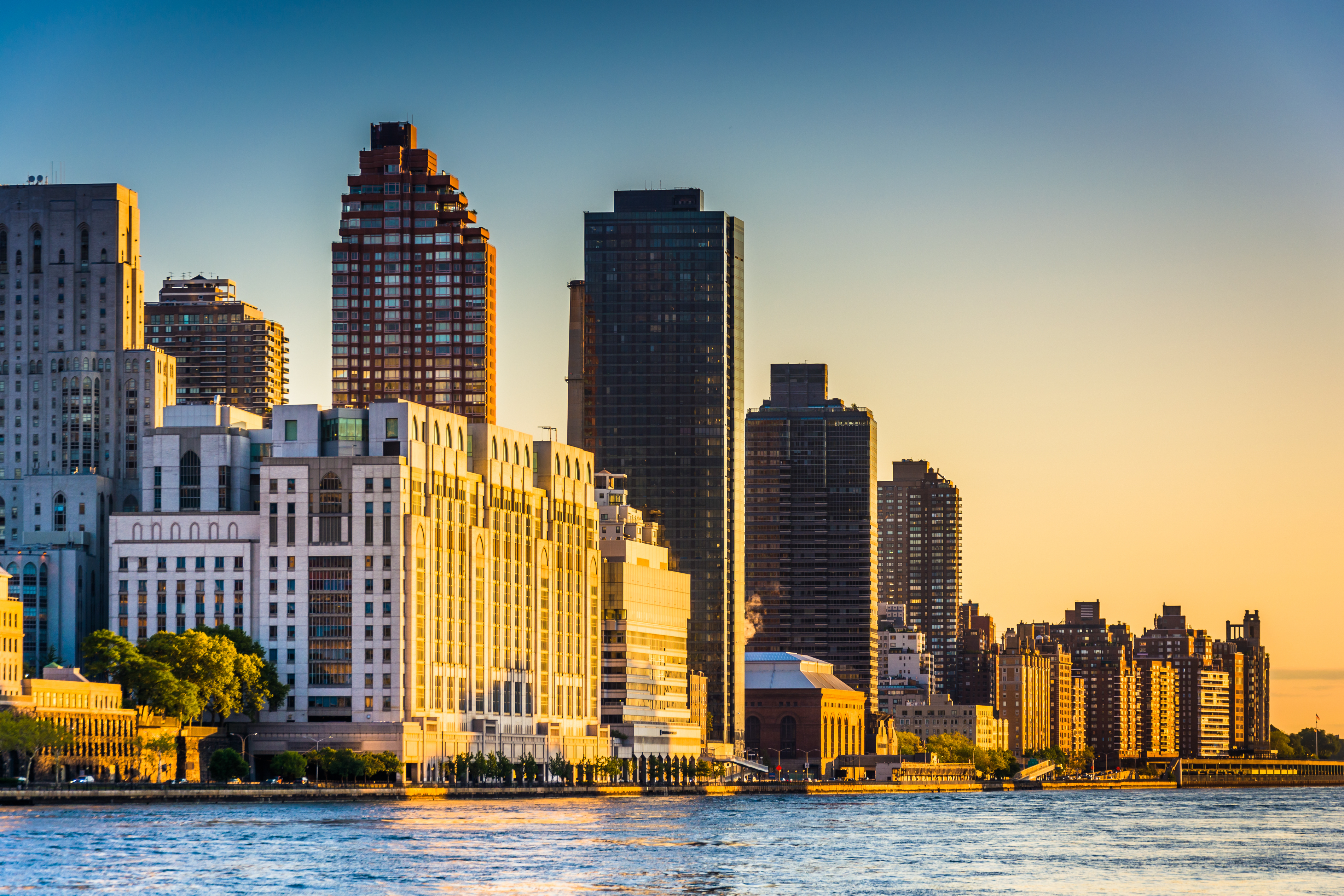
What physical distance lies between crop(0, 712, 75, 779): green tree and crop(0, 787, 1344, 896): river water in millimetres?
14213

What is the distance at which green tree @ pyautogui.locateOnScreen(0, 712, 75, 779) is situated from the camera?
19150 cm

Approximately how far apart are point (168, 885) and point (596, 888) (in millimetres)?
21412

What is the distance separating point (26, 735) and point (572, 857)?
2806 inches

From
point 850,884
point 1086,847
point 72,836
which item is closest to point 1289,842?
point 1086,847

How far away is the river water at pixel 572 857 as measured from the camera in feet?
399

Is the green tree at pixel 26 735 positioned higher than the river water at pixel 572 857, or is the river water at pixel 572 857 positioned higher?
the green tree at pixel 26 735

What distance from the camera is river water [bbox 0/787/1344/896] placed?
12175 cm

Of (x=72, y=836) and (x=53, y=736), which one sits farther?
(x=53, y=736)

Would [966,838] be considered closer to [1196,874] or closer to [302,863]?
[1196,874]

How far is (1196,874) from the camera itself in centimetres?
14312

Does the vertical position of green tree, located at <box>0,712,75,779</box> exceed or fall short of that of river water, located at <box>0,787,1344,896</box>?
it exceeds it

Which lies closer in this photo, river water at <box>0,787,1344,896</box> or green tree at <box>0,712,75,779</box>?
river water at <box>0,787,1344,896</box>

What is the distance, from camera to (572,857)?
140 metres

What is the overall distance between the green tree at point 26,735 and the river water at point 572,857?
14.2 metres
